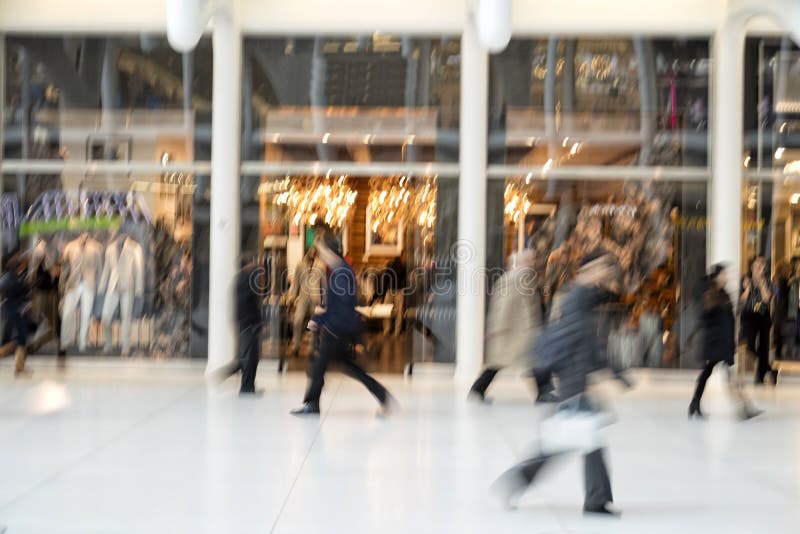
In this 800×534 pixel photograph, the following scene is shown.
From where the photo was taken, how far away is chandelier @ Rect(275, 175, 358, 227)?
16.2 m

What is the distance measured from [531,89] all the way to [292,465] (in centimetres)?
894

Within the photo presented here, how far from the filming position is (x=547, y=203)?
1609 centimetres

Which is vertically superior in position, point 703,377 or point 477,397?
point 703,377

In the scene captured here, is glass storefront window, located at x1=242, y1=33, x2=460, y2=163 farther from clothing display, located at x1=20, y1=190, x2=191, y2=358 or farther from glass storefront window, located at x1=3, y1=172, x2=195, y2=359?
clothing display, located at x1=20, y1=190, x2=191, y2=358

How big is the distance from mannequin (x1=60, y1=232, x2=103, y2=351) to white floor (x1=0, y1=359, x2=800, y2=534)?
232 cm

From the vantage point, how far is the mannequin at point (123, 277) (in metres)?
16.4

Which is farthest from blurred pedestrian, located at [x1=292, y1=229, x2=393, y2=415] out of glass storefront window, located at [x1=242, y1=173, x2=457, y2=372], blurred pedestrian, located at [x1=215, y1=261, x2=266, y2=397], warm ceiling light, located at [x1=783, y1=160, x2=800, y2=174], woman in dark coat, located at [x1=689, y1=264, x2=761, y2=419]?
warm ceiling light, located at [x1=783, y1=160, x2=800, y2=174]

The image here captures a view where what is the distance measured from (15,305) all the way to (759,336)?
996cm

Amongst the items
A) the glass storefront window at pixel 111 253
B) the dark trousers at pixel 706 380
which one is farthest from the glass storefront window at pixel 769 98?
the glass storefront window at pixel 111 253

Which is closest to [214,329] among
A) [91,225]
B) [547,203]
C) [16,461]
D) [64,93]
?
[91,225]

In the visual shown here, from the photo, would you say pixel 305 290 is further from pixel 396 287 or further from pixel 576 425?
pixel 576 425

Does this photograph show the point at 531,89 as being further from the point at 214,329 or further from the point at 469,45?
the point at 214,329

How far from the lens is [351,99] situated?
640 inches

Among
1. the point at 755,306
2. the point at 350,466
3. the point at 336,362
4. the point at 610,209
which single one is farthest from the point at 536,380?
the point at 610,209
